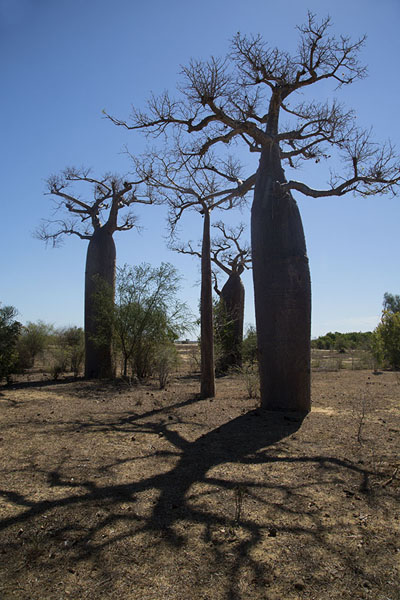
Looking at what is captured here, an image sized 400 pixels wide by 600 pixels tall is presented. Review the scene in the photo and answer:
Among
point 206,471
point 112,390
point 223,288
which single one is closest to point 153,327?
point 112,390

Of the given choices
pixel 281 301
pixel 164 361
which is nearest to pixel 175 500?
pixel 281 301

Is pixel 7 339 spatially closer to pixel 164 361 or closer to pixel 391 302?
pixel 164 361

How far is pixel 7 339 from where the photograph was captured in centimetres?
822

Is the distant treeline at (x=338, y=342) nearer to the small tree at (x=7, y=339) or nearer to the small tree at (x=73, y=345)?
the small tree at (x=73, y=345)

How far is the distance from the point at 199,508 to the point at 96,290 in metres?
7.87

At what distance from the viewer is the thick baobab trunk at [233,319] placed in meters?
12.1

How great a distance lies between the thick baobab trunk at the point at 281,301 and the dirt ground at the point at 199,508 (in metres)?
0.50

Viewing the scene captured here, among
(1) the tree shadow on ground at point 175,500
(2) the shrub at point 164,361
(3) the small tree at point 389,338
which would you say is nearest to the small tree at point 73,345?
(2) the shrub at point 164,361

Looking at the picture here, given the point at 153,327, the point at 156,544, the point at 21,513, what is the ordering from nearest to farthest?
the point at 156,544 < the point at 21,513 < the point at 153,327

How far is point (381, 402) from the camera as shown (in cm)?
650

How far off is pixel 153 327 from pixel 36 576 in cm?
758

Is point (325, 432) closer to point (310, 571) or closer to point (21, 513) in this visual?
point (310, 571)

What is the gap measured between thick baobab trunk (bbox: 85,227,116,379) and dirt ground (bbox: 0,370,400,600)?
4802mm

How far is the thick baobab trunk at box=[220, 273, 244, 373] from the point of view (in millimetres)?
12133
